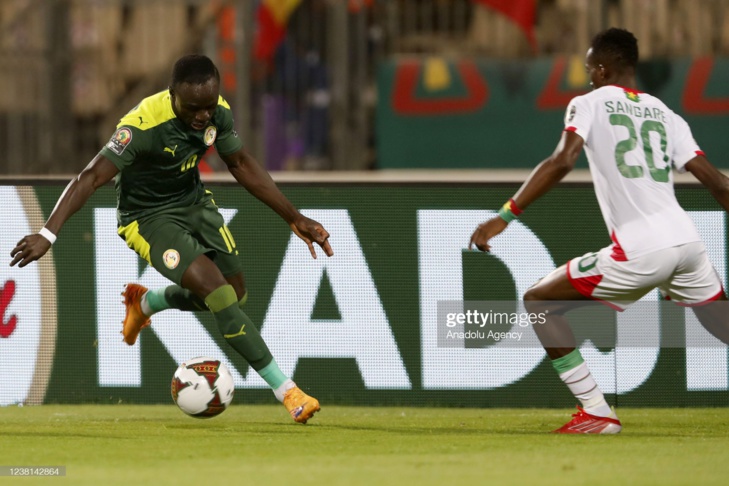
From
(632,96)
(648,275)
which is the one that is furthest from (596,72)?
(648,275)

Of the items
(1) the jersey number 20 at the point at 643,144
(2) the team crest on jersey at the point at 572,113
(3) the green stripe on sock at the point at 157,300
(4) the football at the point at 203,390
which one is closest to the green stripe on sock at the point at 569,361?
(1) the jersey number 20 at the point at 643,144

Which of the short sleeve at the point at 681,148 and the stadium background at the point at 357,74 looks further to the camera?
the stadium background at the point at 357,74

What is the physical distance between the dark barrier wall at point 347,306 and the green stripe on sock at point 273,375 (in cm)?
123

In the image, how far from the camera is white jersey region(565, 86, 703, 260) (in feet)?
22.3

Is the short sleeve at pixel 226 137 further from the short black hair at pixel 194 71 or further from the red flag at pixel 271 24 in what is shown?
the red flag at pixel 271 24

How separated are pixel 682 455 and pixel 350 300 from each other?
9.53 feet

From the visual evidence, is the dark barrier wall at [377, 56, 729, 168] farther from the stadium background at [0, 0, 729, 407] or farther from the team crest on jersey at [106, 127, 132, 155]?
the team crest on jersey at [106, 127, 132, 155]

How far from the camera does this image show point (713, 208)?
8.46m

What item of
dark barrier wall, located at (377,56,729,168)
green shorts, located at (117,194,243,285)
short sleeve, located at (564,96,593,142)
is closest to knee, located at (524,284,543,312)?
short sleeve, located at (564,96,593,142)

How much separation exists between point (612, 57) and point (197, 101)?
2.18m

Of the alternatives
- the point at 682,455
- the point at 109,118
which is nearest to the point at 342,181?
the point at 682,455

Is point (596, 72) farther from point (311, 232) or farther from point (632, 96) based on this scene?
point (311, 232)

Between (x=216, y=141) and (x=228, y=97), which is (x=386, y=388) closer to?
(x=216, y=141)

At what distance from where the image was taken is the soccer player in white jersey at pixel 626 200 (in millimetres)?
6773
